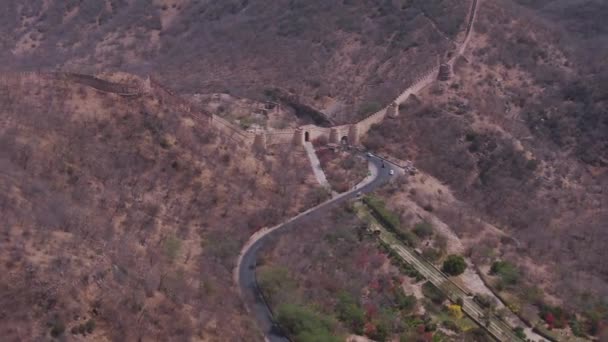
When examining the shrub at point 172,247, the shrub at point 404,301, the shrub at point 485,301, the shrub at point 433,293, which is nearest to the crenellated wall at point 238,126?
the shrub at point 172,247

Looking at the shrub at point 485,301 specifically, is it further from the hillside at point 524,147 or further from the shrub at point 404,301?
the shrub at point 404,301

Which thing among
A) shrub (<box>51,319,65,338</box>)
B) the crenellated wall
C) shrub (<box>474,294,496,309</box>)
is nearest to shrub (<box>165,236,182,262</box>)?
shrub (<box>51,319,65,338</box>)

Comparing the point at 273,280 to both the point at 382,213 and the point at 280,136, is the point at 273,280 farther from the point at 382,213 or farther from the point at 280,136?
the point at 280,136

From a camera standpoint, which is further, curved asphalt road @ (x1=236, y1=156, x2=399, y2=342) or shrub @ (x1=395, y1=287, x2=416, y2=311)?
shrub @ (x1=395, y1=287, x2=416, y2=311)

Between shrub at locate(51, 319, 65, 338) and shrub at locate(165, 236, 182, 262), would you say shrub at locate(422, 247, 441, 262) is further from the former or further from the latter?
shrub at locate(51, 319, 65, 338)

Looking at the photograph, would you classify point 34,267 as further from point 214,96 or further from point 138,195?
point 214,96

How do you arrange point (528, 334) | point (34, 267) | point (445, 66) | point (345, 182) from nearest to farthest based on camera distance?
point (34, 267) → point (528, 334) → point (345, 182) → point (445, 66)

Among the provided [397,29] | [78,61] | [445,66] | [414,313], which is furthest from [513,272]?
[78,61]
